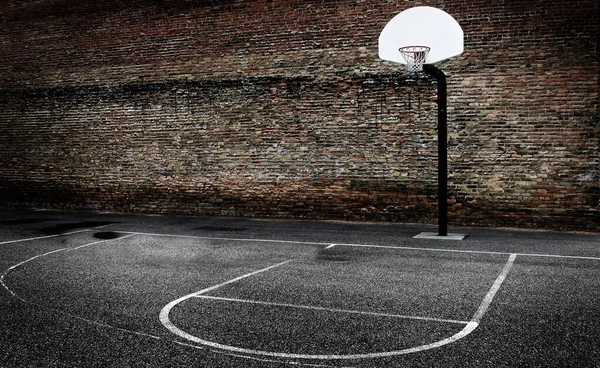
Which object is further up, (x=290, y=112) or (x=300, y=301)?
(x=290, y=112)

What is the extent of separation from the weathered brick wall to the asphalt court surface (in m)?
1.97

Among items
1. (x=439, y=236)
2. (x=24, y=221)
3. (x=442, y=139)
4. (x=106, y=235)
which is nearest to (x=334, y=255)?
(x=439, y=236)

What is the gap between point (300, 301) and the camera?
573cm

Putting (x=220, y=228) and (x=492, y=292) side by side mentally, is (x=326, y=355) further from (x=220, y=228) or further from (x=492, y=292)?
(x=220, y=228)

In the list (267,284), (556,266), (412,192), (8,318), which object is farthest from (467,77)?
(8,318)

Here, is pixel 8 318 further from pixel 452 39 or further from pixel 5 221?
pixel 5 221

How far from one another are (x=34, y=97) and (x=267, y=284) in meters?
12.4

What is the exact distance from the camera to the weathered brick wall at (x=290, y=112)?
36.3 feet

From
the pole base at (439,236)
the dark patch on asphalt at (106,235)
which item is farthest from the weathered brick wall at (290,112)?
the dark patch on asphalt at (106,235)

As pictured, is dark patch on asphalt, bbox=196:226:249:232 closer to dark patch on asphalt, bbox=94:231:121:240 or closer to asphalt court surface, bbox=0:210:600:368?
asphalt court surface, bbox=0:210:600:368

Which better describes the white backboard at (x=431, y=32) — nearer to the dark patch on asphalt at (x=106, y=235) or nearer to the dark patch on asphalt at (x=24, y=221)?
the dark patch on asphalt at (x=106, y=235)

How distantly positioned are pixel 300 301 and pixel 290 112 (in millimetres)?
7943

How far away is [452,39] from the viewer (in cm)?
997

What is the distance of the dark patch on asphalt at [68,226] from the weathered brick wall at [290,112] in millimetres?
1938
